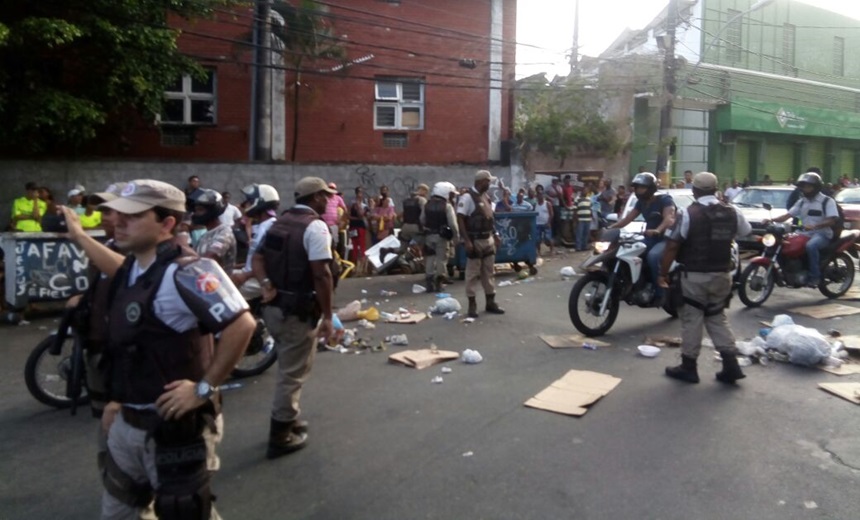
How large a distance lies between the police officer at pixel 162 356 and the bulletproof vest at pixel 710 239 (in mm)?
4646

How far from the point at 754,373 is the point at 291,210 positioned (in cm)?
450

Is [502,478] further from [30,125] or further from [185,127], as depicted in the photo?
[185,127]

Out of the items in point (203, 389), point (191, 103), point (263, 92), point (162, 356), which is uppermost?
point (263, 92)

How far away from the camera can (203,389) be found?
281 cm

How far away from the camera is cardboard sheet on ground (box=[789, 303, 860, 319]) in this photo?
32.1 ft

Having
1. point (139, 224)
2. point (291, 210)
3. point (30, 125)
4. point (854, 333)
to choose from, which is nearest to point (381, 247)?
point (30, 125)

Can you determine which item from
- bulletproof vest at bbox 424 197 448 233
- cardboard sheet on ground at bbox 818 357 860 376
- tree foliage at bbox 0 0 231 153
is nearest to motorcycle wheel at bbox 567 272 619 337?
cardboard sheet on ground at bbox 818 357 860 376

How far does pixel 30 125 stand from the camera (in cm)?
1355

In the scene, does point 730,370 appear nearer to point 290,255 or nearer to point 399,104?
point 290,255

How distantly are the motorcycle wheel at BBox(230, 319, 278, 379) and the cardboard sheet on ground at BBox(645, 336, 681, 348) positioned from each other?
3922 mm

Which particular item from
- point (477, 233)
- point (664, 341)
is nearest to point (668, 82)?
point (477, 233)

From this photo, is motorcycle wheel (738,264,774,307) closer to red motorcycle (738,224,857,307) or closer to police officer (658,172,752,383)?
red motorcycle (738,224,857,307)

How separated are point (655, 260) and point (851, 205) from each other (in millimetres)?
13320

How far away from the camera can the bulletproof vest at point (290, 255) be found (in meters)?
4.86
